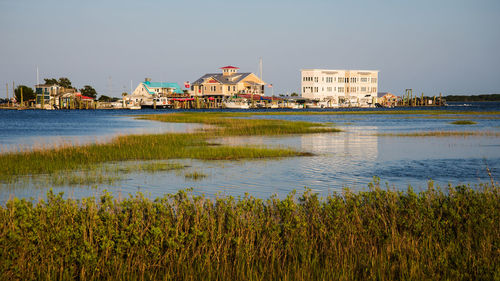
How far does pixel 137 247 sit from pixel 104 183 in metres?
10.7

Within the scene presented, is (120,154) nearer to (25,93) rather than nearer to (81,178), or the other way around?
(81,178)

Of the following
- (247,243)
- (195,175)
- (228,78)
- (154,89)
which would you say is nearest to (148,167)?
(195,175)

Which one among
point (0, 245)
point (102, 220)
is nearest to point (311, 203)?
point (102, 220)

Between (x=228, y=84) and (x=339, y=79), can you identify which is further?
(x=339, y=79)

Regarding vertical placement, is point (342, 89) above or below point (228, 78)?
below

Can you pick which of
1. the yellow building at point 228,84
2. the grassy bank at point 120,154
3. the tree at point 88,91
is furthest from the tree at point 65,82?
the grassy bank at point 120,154

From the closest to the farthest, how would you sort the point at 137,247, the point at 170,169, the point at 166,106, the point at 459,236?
the point at 137,247 → the point at 459,236 → the point at 170,169 → the point at 166,106

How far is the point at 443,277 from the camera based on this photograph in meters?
7.99

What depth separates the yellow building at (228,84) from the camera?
146m

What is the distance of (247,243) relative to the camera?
8.96 meters

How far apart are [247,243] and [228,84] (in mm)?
138653

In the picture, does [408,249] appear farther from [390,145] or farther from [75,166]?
[390,145]

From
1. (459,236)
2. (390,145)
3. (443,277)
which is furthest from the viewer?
(390,145)

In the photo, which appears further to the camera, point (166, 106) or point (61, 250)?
point (166, 106)
